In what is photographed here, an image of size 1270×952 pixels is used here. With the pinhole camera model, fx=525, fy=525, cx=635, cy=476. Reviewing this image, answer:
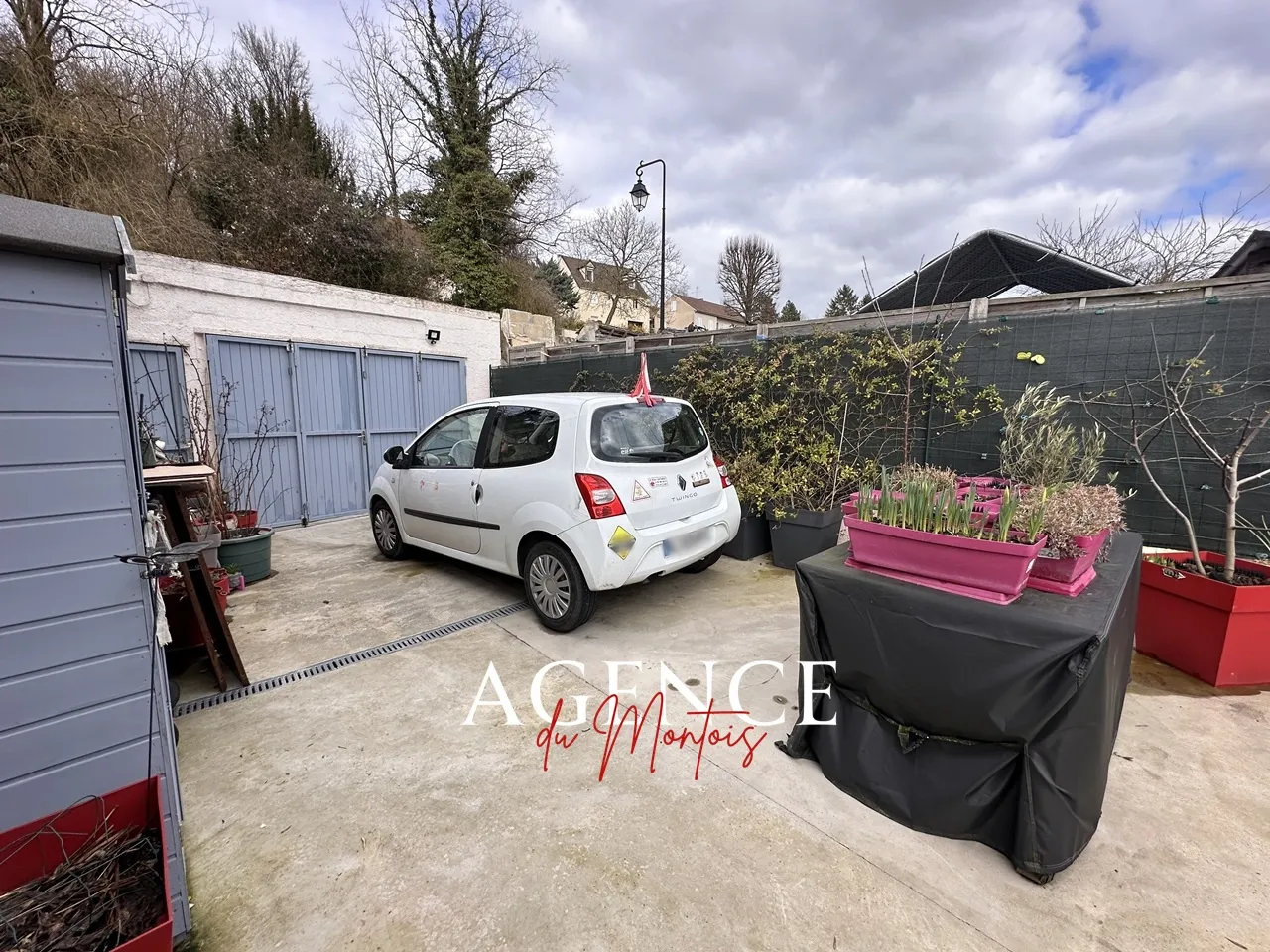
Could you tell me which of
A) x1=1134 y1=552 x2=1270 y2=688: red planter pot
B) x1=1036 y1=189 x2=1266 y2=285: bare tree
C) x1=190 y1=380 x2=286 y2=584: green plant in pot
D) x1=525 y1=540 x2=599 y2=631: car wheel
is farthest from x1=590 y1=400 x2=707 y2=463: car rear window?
x1=1036 y1=189 x2=1266 y2=285: bare tree

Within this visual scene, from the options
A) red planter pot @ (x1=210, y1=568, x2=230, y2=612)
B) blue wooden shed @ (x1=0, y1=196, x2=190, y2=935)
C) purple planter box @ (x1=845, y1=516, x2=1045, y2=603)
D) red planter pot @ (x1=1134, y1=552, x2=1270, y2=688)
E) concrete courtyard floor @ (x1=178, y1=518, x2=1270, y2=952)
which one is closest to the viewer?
blue wooden shed @ (x1=0, y1=196, x2=190, y2=935)

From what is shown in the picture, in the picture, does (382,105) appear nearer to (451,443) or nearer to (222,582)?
(451,443)

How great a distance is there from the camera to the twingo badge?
10.7ft

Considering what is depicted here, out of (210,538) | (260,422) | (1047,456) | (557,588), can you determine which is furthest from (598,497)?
(260,422)

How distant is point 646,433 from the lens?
3693 mm

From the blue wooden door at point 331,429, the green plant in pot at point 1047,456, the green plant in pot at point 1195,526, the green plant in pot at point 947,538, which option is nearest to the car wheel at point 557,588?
the green plant in pot at point 947,538

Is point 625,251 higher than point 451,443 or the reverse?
higher

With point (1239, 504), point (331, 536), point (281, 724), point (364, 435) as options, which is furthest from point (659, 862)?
point (364, 435)

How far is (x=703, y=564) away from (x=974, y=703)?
8.91 ft

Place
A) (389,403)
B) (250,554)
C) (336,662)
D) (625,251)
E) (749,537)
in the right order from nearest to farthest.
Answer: (336,662)
(250,554)
(749,537)
(389,403)
(625,251)

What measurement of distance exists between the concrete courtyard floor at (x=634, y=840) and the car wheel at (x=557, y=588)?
0.51m

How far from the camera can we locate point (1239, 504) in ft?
12.5

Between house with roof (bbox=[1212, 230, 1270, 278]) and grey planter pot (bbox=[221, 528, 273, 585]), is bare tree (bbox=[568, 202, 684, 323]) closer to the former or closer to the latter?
house with roof (bbox=[1212, 230, 1270, 278])

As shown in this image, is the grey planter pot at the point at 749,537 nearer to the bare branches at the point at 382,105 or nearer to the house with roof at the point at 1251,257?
the house with roof at the point at 1251,257
